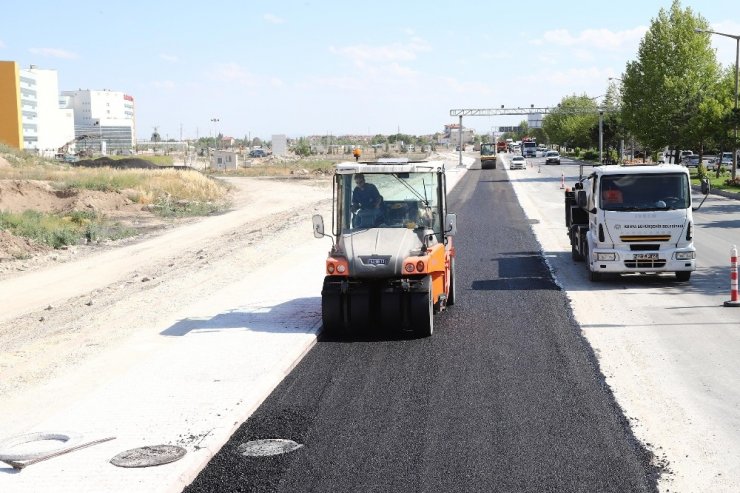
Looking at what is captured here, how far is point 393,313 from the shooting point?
44.7 ft

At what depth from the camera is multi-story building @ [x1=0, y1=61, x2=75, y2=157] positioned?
127500 millimetres

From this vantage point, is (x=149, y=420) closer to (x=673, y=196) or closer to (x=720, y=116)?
(x=673, y=196)

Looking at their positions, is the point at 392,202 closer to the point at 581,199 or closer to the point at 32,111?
the point at 581,199

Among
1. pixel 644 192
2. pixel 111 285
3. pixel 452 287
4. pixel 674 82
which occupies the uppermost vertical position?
pixel 674 82

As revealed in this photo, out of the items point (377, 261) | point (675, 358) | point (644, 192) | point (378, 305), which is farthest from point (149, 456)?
point (644, 192)

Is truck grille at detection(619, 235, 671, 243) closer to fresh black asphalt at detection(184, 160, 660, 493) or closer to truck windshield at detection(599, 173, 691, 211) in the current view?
truck windshield at detection(599, 173, 691, 211)

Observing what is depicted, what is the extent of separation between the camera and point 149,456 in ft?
27.6

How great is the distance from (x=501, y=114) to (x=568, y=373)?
439 feet

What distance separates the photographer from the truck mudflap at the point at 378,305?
1354 cm

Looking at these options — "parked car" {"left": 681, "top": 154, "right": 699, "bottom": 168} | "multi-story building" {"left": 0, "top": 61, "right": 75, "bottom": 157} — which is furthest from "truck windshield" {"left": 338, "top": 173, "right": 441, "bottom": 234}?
"multi-story building" {"left": 0, "top": 61, "right": 75, "bottom": 157}

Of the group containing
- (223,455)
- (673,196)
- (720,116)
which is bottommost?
(223,455)

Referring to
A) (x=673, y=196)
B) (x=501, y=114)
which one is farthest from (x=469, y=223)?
(x=501, y=114)

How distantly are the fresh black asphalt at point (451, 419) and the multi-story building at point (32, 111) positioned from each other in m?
124

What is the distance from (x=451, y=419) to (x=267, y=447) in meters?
1.97
